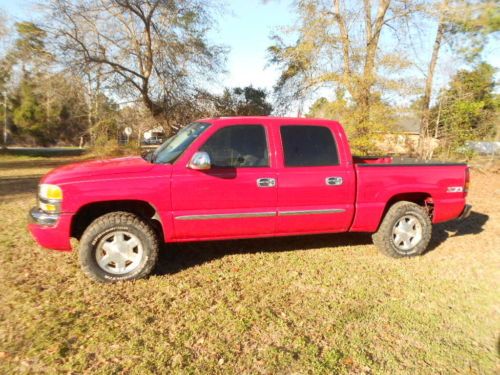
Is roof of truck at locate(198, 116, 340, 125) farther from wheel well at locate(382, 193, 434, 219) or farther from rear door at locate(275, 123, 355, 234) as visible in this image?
wheel well at locate(382, 193, 434, 219)

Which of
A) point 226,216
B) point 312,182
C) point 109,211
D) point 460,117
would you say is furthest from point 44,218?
point 460,117

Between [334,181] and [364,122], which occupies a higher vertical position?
[364,122]

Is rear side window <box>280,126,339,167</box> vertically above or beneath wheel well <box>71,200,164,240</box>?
above

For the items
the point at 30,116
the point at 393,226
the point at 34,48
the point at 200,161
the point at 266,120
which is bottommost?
the point at 393,226

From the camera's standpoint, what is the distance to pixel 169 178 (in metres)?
3.99

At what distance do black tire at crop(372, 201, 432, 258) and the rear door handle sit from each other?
96cm

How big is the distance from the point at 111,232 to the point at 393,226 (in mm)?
3577

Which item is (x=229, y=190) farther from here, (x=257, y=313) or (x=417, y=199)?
(x=417, y=199)

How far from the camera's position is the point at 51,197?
3.78 meters

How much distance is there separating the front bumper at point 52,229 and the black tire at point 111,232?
0.60 feet

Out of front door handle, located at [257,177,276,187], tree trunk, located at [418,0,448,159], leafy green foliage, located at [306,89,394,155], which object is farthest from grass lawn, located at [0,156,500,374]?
tree trunk, located at [418,0,448,159]

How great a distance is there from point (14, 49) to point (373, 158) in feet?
68.5

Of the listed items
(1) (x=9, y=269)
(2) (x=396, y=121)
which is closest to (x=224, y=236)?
(1) (x=9, y=269)

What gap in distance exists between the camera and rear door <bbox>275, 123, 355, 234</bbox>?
14.4 ft
